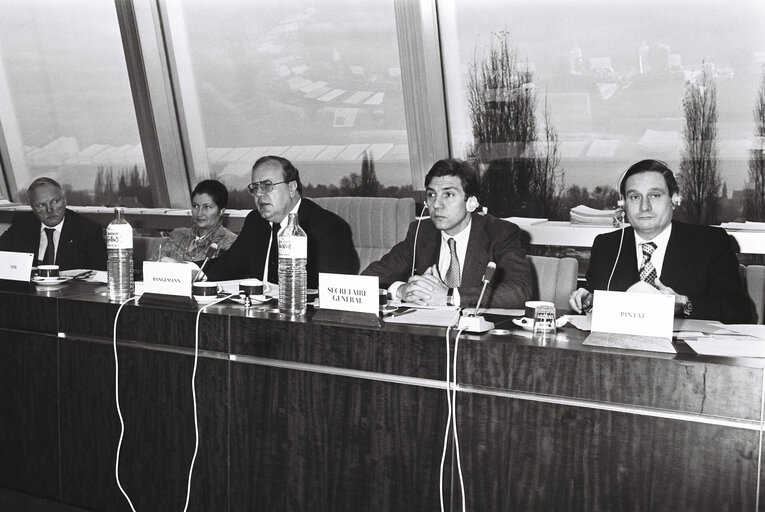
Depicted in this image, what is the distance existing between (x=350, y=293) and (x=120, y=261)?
912 millimetres

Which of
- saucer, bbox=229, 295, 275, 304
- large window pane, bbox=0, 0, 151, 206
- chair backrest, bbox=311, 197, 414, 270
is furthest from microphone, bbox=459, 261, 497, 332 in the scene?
large window pane, bbox=0, 0, 151, 206

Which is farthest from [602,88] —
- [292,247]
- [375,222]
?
[292,247]

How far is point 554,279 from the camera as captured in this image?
9.54ft

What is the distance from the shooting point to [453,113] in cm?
444

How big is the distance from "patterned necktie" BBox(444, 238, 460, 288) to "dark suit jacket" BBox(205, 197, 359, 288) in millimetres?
527

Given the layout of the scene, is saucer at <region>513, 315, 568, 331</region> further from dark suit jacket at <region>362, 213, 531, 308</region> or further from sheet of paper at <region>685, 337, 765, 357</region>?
dark suit jacket at <region>362, 213, 531, 308</region>

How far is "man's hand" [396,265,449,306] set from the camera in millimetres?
2439

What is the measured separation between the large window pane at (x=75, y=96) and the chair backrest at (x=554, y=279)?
3.66 metres

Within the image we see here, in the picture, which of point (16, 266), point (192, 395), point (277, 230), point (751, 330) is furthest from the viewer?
point (277, 230)

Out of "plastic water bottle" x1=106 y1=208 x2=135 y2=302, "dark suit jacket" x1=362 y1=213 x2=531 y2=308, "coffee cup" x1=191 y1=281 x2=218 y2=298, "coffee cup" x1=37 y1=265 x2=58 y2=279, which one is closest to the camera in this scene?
"coffee cup" x1=191 y1=281 x2=218 y2=298

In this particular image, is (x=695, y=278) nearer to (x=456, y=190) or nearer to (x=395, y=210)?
(x=456, y=190)

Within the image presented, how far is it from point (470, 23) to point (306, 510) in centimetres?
308

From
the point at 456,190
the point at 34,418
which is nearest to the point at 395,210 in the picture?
the point at 456,190

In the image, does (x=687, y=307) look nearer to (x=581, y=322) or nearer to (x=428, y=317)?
(x=581, y=322)
